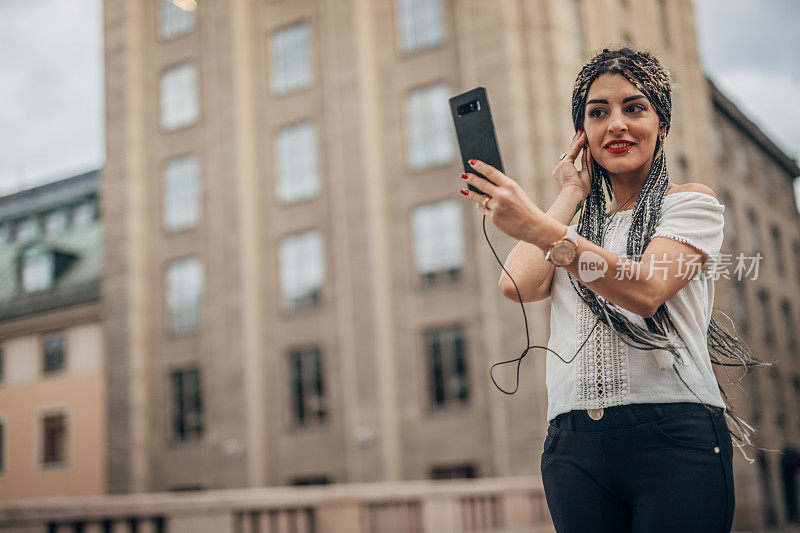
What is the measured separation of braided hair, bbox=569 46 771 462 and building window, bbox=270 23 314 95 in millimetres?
27836

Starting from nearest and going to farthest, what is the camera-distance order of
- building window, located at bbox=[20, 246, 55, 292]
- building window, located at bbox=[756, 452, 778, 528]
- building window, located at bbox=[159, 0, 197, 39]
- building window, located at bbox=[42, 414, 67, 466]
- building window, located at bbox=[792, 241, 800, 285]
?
building window, located at bbox=[159, 0, 197, 39]
building window, located at bbox=[42, 414, 67, 466]
building window, located at bbox=[756, 452, 778, 528]
building window, located at bbox=[20, 246, 55, 292]
building window, located at bbox=[792, 241, 800, 285]

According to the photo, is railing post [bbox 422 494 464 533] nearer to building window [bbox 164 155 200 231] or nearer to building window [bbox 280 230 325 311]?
building window [bbox 280 230 325 311]

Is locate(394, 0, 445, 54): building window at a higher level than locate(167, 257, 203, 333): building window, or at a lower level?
higher

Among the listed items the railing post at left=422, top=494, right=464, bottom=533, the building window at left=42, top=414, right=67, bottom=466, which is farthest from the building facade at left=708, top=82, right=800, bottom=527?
the building window at left=42, top=414, right=67, bottom=466

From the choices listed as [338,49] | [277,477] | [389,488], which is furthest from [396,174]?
[389,488]

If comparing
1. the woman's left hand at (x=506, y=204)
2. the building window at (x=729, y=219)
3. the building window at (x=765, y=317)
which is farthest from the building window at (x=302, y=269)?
the woman's left hand at (x=506, y=204)

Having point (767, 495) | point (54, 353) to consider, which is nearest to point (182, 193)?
point (54, 353)

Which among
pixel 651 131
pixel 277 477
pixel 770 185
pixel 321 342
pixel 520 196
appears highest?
pixel 770 185

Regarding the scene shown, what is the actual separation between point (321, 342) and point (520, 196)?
86.8 ft

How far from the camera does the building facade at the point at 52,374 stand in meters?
33.5

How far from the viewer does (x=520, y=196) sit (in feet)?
6.62

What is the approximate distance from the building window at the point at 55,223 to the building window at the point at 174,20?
14291 mm

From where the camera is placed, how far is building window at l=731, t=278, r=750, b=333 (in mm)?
37531

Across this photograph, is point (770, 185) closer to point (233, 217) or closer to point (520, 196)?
point (233, 217)
